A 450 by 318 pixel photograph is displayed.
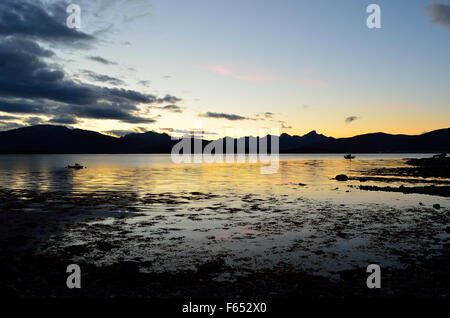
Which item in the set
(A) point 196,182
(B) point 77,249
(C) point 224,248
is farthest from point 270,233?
(A) point 196,182

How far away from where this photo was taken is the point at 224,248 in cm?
1734

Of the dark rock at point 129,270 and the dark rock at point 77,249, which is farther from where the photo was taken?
the dark rock at point 77,249

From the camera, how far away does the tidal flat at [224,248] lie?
37.8 ft

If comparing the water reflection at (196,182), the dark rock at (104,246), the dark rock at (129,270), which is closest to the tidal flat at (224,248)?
the dark rock at (129,270)

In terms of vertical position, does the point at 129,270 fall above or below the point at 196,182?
above

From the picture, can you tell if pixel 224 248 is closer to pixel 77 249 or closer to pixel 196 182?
pixel 77 249

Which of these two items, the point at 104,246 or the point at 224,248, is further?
the point at 224,248

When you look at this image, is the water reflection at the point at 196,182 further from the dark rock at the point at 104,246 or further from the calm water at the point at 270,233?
the dark rock at the point at 104,246

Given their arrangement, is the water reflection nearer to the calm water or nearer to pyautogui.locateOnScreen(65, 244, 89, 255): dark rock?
the calm water

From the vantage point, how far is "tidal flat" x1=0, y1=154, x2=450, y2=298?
1151cm

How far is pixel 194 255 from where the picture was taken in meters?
16.0
